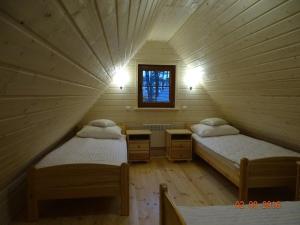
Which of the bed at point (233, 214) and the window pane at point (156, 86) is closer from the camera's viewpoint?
the bed at point (233, 214)

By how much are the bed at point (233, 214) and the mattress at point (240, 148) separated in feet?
2.96

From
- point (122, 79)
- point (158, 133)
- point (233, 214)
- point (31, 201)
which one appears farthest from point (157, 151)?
point (233, 214)

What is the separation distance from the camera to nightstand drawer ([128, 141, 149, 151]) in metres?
3.88

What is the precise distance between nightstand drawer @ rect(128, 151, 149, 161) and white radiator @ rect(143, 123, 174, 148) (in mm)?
441

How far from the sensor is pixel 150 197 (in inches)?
108

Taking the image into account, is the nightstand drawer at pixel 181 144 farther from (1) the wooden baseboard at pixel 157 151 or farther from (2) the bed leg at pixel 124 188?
(2) the bed leg at pixel 124 188

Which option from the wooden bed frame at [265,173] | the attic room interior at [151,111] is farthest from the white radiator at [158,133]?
the wooden bed frame at [265,173]

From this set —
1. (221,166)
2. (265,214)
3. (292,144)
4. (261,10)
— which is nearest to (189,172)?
(221,166)

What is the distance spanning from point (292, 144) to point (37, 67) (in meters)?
3.28

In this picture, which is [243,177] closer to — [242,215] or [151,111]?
[242,215]

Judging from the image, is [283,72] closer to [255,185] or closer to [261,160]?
[261,160]

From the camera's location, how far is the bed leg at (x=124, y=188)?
225 centimetres

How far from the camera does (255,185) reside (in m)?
2.47

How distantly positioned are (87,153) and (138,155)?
4.65ft
